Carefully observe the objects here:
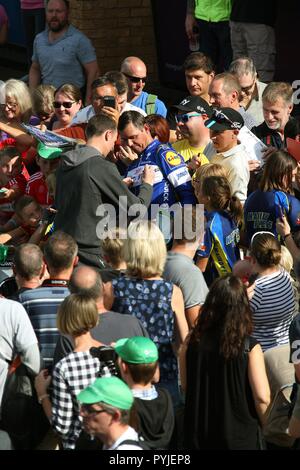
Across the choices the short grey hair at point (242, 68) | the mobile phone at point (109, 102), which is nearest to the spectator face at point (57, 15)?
the short grey hair at point (242, 68)

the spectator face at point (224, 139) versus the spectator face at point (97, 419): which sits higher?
the spectator face at point (224, 139)

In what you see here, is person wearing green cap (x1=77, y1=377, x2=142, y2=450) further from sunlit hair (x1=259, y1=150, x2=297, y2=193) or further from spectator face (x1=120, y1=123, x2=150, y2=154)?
spectator face (x1=120, y1=123, x2=150, y2=154)

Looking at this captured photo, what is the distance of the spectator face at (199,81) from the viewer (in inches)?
393

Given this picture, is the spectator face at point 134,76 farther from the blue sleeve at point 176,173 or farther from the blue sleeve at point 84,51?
the blue sleeve at point 176,173

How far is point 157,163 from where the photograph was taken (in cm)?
809

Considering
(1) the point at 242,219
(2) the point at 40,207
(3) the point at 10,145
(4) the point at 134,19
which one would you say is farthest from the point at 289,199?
(4) the point at 134,19

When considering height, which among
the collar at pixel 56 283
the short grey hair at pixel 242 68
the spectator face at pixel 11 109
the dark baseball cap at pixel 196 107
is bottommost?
the collar at pixel 56 283

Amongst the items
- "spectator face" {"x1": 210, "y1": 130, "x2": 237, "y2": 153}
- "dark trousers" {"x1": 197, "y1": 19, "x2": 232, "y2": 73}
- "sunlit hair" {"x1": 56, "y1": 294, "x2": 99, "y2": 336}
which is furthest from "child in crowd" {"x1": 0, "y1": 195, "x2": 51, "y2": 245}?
"dark trousers" {"x1": 197, "y1": 19, "x2": 232, "y2": 73}

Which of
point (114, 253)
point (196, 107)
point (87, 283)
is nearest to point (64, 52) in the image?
point (196, 107)

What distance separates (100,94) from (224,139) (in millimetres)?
1332

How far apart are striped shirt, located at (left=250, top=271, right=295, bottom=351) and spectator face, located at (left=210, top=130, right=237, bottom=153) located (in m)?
1.74

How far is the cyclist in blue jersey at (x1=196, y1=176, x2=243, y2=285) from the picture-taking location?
767cm

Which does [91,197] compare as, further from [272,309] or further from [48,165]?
[272,309]

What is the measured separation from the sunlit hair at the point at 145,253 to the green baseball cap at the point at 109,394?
132 centimetres
